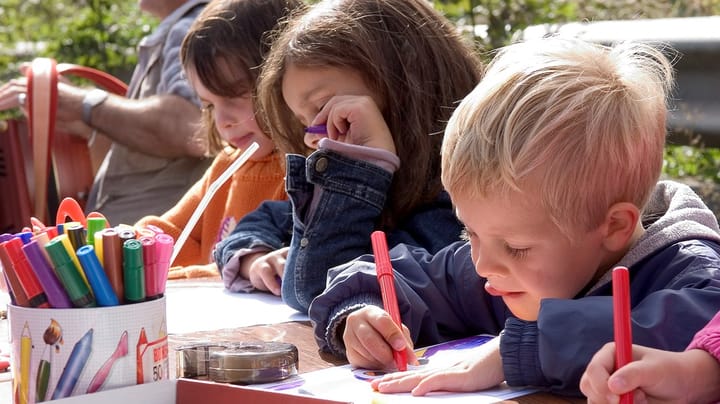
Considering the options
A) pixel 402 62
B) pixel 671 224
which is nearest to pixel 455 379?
pixel 671 224

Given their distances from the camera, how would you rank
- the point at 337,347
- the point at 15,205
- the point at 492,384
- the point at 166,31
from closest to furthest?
1. the point at 492,384
2. the point at 337,347
3. the point at 15,205
4. the point at 166,31

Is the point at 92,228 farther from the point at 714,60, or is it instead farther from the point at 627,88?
the point at 714,60

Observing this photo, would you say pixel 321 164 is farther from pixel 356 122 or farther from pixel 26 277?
pixel 26 277

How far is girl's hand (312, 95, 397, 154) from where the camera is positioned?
1.79 m

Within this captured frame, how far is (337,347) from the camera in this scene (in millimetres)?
1482

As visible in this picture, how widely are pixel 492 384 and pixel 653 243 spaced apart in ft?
0.81

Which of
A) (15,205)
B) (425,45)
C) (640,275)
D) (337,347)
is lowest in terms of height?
(15,205)

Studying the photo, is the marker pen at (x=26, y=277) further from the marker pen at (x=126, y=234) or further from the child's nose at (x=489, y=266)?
the child's nose at (x=489, y=266)

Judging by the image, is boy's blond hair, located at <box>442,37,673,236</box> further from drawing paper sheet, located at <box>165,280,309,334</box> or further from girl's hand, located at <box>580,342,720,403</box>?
drawing paper sheet, located at <box>165,280,309,334</box>

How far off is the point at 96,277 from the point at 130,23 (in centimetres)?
559

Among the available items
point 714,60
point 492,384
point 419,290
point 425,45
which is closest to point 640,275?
point 492,384

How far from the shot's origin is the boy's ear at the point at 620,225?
131 centimetres

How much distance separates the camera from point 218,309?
72.7 inches

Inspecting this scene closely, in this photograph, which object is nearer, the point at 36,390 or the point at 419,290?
the point at 36,390
